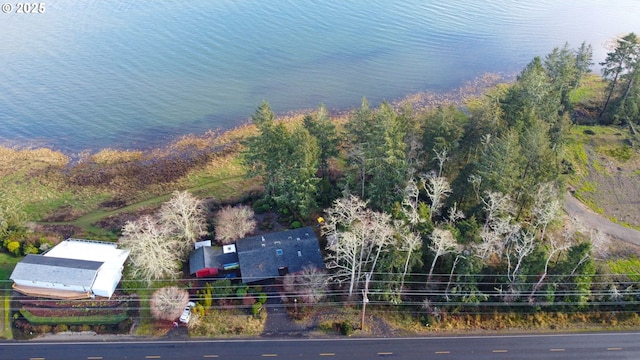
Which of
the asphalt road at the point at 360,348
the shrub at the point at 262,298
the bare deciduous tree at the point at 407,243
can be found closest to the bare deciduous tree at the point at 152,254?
the asphalt road at the point at 360,348

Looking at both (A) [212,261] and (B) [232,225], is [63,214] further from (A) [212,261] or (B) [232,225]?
(B) [232,225]

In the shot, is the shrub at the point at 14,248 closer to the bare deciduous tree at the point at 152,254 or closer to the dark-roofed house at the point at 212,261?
the bare deciduous tree at the point at 152,254

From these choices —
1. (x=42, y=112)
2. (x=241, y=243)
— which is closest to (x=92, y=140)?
Result: (x=42, y=112)

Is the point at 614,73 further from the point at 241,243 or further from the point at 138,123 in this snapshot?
the point at 138,123
